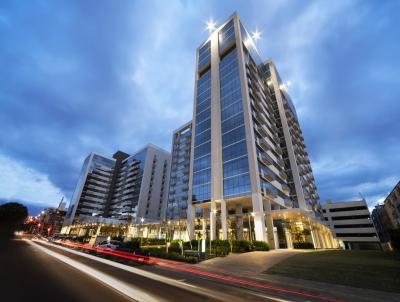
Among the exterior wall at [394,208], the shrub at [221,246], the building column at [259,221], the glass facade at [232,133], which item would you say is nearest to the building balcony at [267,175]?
the glass facade at [232,133]

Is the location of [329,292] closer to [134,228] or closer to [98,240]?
[98,240]

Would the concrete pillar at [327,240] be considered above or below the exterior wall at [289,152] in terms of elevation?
below

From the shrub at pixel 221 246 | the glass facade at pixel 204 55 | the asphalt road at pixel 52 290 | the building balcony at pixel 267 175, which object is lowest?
the asphalt road at pixel 52 290

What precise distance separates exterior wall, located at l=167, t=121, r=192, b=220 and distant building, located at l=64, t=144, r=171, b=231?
671 inches

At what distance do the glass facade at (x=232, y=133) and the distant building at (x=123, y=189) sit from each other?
57251 millimetres

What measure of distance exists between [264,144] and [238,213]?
17817 mm

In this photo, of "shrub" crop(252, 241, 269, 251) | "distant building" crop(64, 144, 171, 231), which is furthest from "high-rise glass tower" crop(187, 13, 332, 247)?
"distant building" crop(64, 144, 171, 231)

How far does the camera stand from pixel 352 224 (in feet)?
263

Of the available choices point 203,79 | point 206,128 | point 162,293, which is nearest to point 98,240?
point 206,128

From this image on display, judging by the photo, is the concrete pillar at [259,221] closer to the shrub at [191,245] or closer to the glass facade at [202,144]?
the shrub at [191,245]

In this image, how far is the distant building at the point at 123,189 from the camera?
100312 mm

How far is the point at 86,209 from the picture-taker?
379ft

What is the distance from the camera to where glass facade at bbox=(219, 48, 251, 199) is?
4269 centimetres

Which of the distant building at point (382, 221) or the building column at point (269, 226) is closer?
→ the building column at point (269, 226)
